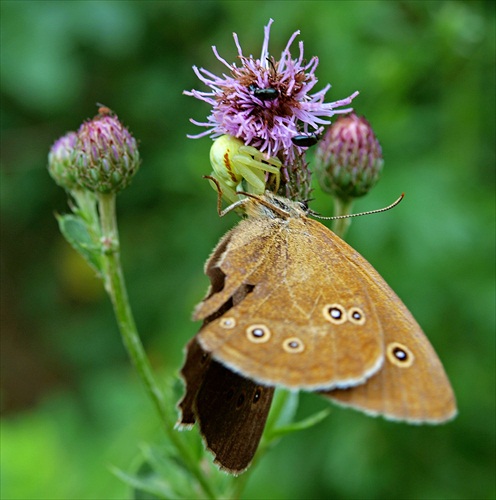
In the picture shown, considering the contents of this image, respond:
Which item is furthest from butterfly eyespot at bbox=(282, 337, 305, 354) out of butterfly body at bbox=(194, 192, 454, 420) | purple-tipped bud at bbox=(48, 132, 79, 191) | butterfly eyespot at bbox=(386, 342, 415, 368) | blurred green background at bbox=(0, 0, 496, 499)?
blurred green background at bbox=(0, 0, 496, 499)

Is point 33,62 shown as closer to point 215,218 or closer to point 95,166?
point 215,218

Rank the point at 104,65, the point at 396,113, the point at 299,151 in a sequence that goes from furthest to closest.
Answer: the point at 104,65 < the point at 396,113 < the point at 299,151

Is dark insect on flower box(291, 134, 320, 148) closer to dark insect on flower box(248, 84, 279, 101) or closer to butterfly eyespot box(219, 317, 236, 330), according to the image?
dark insect on flower box(248, 84, 279, 101)

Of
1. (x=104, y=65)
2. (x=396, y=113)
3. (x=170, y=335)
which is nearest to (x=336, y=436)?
(x=170, y=335)

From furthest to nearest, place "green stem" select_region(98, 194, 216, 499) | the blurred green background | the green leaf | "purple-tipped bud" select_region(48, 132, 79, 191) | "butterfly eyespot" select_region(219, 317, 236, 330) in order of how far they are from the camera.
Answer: the blurred green background < "purple-tipped bud" select_region(48, 132, 79, 191) < the green leaf < "green stem" select_region(98, 194, 216, 499) < "butterfly eyespot" select_region(219, 317, 236, 330)

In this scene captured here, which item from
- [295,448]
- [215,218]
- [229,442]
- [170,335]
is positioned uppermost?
[229,442]

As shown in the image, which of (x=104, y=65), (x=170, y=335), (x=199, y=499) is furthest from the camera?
(x=104, y=65)

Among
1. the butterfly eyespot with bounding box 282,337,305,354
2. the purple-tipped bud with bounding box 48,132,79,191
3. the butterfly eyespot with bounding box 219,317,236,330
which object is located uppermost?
the purple-tipped bud with bounding box 48,132,79,191

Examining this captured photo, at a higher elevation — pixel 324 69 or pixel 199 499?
pixel 324 69
